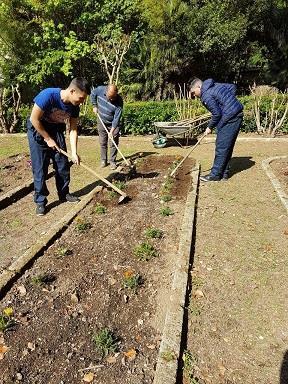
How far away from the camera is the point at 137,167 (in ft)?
27.3

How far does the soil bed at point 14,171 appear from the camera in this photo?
7277mm

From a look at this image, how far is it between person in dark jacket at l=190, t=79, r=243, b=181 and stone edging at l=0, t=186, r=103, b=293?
2673 mm

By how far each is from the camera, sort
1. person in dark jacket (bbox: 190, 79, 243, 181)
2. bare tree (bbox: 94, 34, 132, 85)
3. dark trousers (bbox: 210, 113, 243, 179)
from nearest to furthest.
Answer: person in dark jacket (bbox: 190, 79, 243, 181) → dark trousers (bbox: 210, 113, 243, 179) → bare tree (bbox: 94, 34, 132, 85)

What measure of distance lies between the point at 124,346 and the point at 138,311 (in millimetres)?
476

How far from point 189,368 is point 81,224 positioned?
8.86 feet

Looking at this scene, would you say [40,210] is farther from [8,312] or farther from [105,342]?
[105,342]

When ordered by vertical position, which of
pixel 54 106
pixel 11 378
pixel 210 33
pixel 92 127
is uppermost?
pixel 210 33

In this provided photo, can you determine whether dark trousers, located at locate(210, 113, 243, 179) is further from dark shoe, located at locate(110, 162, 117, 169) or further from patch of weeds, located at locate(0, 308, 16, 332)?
patch of weeds, located at locate(0, 308, 16, 332)

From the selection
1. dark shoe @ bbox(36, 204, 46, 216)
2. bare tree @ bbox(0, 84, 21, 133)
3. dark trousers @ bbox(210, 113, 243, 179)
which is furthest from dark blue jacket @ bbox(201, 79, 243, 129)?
bare tree @ bbox(0, 84, 21, 133)

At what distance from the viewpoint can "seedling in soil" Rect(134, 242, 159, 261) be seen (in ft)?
14.8

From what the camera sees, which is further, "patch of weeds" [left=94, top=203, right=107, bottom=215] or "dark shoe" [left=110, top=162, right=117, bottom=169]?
"dark shoe" [left=110, top=162, right=117, bottom=169]

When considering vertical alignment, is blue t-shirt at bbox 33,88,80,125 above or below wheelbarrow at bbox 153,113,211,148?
above

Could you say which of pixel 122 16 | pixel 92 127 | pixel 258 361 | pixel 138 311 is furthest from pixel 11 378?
pixel 122 16

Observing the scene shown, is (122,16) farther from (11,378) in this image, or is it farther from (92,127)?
(11,378)
